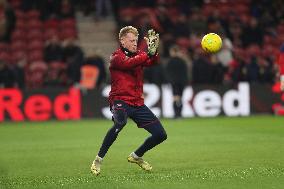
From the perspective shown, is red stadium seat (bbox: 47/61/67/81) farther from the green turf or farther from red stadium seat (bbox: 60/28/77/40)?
the green turf

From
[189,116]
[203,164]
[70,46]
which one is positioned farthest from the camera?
[70,46]

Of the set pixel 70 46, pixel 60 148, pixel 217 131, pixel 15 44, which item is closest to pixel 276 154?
pixel 60 148

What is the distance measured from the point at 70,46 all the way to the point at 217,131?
26.1 feet

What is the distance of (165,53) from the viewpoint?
25.9 metres

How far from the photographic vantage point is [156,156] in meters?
13.1

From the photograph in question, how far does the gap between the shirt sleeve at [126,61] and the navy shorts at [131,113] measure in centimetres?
53

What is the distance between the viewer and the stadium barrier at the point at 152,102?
22766 millimetres

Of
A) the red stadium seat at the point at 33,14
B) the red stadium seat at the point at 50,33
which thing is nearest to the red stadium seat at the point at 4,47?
the red stadium seat at the point at 50,33

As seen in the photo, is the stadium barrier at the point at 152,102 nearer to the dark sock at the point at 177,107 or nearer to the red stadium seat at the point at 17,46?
the dark sock at the point at 177,107

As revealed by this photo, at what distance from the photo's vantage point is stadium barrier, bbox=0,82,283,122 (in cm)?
2277

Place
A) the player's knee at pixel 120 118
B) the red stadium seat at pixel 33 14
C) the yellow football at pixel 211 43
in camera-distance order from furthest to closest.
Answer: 1. the red stadium seat at pixel 33 14
2. the yellow football at pixel 211 43
3. the player's knee at pixel 120 118

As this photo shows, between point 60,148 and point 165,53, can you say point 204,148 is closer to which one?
point 60,148

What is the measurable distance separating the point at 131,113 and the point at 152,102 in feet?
39.7

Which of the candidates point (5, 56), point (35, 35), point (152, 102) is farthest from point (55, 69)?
point (152, 102)
